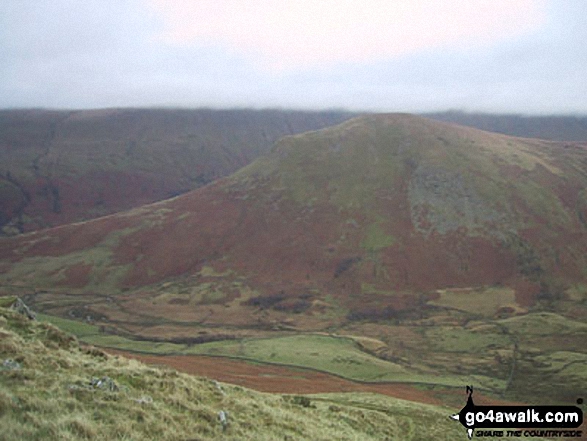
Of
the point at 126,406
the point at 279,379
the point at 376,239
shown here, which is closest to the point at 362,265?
the point at 376,239

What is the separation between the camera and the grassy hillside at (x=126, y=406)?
1291cm

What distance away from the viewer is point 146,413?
48.4 feet

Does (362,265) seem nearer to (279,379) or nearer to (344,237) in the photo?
(344,237)

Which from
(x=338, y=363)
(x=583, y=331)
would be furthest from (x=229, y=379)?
(x=583, y=331)

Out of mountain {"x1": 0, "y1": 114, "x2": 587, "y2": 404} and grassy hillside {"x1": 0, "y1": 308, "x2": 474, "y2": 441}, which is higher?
grassy hillside {"x1": 0, "y1": 308, "x2": 474, "y2": 441}

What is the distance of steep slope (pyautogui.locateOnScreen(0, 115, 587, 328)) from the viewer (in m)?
103

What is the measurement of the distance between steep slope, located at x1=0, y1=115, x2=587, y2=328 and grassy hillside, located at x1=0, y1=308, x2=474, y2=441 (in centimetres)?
6912

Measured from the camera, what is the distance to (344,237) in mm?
117500

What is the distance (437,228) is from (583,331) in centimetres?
4053

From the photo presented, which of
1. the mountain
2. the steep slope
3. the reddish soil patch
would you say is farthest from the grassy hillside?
the steep slope

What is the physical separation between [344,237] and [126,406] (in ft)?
341

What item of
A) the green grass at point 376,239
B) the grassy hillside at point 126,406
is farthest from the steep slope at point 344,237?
the grassy hillside at point 126,406

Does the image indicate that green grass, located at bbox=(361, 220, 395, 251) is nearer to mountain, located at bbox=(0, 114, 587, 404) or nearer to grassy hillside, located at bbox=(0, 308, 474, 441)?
mountain, located at bbox=(0, 114, 587, 404)

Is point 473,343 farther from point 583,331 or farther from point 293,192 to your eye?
point 293,192
